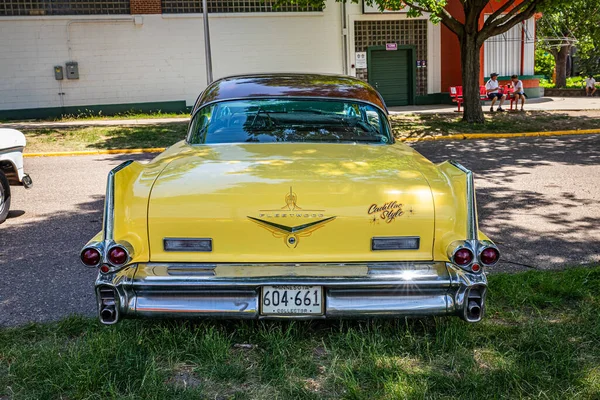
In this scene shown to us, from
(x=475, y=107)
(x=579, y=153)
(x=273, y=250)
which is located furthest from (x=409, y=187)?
(x=475, y=107)

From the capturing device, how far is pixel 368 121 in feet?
17.2

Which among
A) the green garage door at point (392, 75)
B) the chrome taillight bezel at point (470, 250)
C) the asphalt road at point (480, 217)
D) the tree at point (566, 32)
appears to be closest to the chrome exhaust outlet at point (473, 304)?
the chrome taillight bezel at point (470, 250)

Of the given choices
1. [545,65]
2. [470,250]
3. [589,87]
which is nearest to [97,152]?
[470,250]

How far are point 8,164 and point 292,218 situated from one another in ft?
16.3

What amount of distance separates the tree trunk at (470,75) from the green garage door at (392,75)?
813cm

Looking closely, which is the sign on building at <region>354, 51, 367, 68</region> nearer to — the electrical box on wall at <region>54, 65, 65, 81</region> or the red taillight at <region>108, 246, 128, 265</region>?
the electrical box on wall at <region>54, 65, 65, 81</region>

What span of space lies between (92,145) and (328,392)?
1253 cm

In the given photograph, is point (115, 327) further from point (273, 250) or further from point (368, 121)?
point (368, 121)

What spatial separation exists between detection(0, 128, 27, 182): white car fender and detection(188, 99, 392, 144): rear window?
3057mm

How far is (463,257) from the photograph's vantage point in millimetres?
3650

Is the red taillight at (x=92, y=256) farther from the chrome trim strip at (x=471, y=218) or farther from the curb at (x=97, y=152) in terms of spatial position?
the curb at (x=97, y=152)

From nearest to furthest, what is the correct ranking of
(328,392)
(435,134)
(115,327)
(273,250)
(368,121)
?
1. (328,392)
2. (273,250)
3. (115,327)
4. (368,121)
5. (435,134)

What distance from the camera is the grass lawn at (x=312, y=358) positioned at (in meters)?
3.35

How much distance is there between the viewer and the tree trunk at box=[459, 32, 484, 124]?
1645 cm
